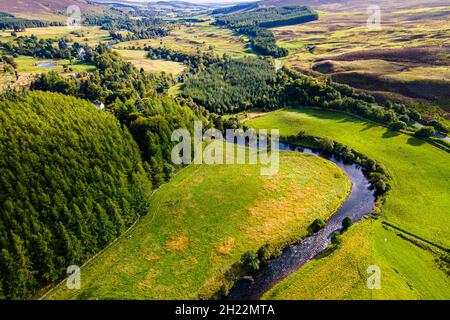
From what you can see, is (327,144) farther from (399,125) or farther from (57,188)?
(57,188)

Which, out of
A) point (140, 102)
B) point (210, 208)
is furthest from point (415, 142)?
point (140, 102)

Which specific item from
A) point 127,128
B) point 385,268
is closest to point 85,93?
point 127,128

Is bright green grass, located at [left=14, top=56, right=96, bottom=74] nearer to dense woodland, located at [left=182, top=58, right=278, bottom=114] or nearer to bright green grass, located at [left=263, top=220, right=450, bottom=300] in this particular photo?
dense woodland, located at [left=182, top=58, right=278, bottom=114]

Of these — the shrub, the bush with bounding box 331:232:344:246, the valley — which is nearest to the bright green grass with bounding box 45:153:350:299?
the valley

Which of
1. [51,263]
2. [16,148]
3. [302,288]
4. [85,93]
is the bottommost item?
[302,288]

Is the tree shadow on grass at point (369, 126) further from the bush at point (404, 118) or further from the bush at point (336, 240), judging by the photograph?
the bush at point (336, 240)
